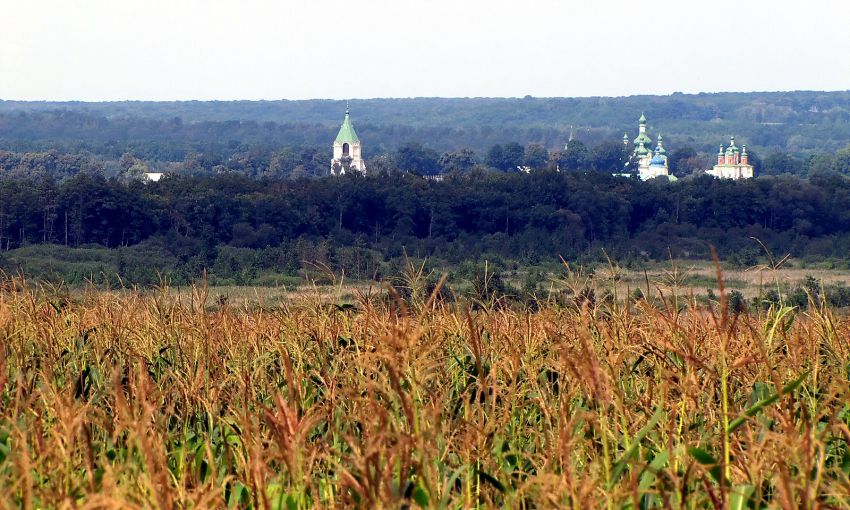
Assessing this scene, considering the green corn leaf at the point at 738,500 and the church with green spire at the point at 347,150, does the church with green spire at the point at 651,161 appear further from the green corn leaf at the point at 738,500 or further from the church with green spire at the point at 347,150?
the green corn leaf at the point at 738,500

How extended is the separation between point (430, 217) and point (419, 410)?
218 feet

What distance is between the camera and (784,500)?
2.78m

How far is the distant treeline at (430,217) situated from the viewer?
5938cm

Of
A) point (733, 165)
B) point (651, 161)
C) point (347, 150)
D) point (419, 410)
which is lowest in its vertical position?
point (347, 150)

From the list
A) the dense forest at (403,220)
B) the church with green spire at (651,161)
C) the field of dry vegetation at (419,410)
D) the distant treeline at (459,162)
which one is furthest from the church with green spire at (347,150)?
the field of dry vegetation at (419,410)

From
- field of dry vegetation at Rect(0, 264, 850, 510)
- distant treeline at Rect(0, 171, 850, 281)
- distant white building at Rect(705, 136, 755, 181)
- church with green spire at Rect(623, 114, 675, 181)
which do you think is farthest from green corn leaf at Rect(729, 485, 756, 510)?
distant white building at Rect(705, 136, 755, 181)

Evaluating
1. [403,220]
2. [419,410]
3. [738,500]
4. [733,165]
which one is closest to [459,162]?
[733,165]

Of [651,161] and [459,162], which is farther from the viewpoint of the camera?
[459,162]

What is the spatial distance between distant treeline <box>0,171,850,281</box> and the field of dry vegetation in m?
46.9

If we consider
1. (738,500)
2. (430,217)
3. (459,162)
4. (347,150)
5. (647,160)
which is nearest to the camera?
(738,500)

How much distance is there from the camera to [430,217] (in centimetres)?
7062

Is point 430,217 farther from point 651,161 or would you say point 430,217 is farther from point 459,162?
point 459,162

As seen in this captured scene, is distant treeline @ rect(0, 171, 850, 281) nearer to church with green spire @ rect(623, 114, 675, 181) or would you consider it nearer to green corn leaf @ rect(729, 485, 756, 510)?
green corn leaf @ rect(729, 485, 756, 510)

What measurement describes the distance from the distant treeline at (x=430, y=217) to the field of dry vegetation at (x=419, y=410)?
46901 mm
